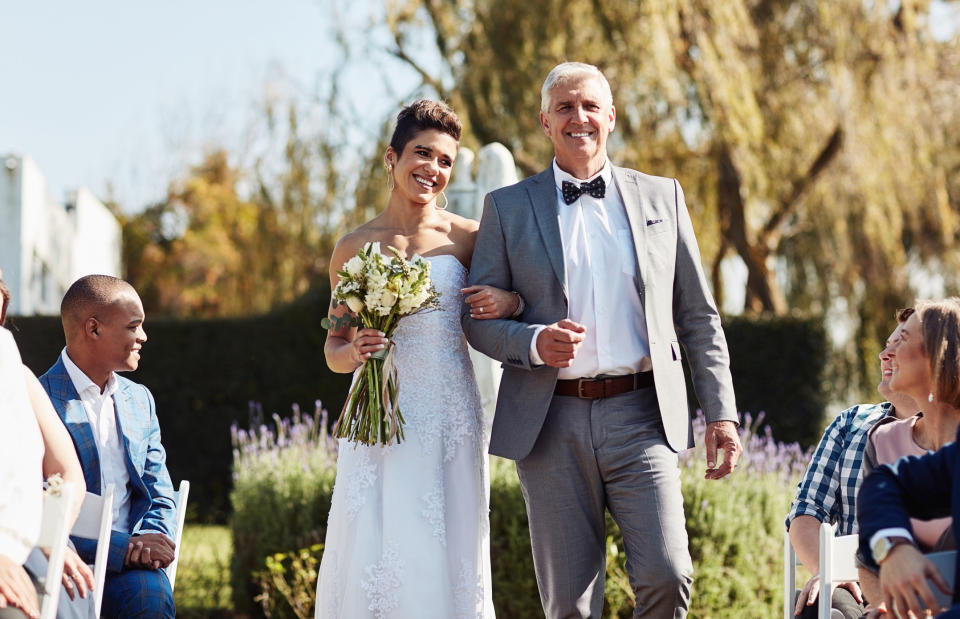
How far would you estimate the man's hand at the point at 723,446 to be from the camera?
3.56 metres

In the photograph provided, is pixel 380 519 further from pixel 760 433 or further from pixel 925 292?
pixel 925 292

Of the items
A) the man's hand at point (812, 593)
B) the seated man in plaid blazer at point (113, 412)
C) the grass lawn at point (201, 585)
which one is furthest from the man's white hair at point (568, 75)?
the grass lawn at point (201, 585)

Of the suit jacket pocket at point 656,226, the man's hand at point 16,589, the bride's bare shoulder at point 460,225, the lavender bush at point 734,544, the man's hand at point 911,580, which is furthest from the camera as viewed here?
the lavender bush at point 734,544

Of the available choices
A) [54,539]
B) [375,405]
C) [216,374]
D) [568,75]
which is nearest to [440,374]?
[375,405]

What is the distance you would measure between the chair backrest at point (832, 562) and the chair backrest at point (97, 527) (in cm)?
203

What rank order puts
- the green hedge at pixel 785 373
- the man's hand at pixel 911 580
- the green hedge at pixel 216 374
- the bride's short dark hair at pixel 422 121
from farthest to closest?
1. the green hedge at pixel 216 374
2. the green hedge at pixel 785 373
3. the bride's short dark hair at pixel 422 121
4. the man's hand at pixel 911 580

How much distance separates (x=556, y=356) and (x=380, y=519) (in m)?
0.89

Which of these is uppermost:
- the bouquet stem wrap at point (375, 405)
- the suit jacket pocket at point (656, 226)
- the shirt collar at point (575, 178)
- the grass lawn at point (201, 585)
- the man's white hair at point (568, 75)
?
the man's white hair at point (568, 75)

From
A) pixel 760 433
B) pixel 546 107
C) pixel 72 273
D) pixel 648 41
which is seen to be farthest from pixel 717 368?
pixel 72 273

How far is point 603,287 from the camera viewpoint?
362 cm

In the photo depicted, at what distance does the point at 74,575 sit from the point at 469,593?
1316 mm

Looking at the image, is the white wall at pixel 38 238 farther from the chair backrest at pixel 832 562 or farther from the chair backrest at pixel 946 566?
the chair backrest at pixel 946 566

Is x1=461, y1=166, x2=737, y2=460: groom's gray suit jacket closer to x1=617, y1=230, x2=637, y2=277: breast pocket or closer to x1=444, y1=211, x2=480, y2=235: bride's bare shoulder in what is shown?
x1=617, y1=230, x2=637, y2=277: breast pocket

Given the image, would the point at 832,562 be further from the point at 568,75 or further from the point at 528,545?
the point at 528,545
